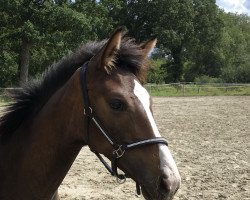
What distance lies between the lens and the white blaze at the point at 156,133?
2.19m

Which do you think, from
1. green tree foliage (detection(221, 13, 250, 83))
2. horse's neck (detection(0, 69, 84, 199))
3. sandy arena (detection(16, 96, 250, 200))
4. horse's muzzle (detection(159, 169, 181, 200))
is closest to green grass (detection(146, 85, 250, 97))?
green tree foliage (detection(221, 13, 250, 83))

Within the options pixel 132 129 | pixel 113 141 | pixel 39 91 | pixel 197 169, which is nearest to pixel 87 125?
pixel 113 141

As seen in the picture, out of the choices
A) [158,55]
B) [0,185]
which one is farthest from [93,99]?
[158,55]

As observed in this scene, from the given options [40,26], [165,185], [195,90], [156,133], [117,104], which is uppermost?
[40,26]

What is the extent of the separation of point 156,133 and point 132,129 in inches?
5.7

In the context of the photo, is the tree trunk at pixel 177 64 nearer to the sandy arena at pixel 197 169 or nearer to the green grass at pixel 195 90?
the green grass at pixel 195 90

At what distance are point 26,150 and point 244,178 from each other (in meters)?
4.91

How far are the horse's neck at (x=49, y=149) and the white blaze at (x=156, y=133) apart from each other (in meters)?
0.42

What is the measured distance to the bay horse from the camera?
228 cm

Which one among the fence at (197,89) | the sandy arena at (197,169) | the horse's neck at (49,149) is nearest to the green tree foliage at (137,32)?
the fence at (197,89)

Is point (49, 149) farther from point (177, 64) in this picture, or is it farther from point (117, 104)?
point (177, 64)

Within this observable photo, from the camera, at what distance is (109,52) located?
2404 mm

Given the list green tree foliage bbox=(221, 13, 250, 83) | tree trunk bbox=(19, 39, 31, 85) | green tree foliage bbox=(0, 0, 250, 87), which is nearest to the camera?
green tree foliage bbox=(0, 0, 250, 87)

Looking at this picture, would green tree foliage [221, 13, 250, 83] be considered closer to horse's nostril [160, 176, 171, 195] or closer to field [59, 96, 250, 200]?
field [59, 96, 250, 200]
